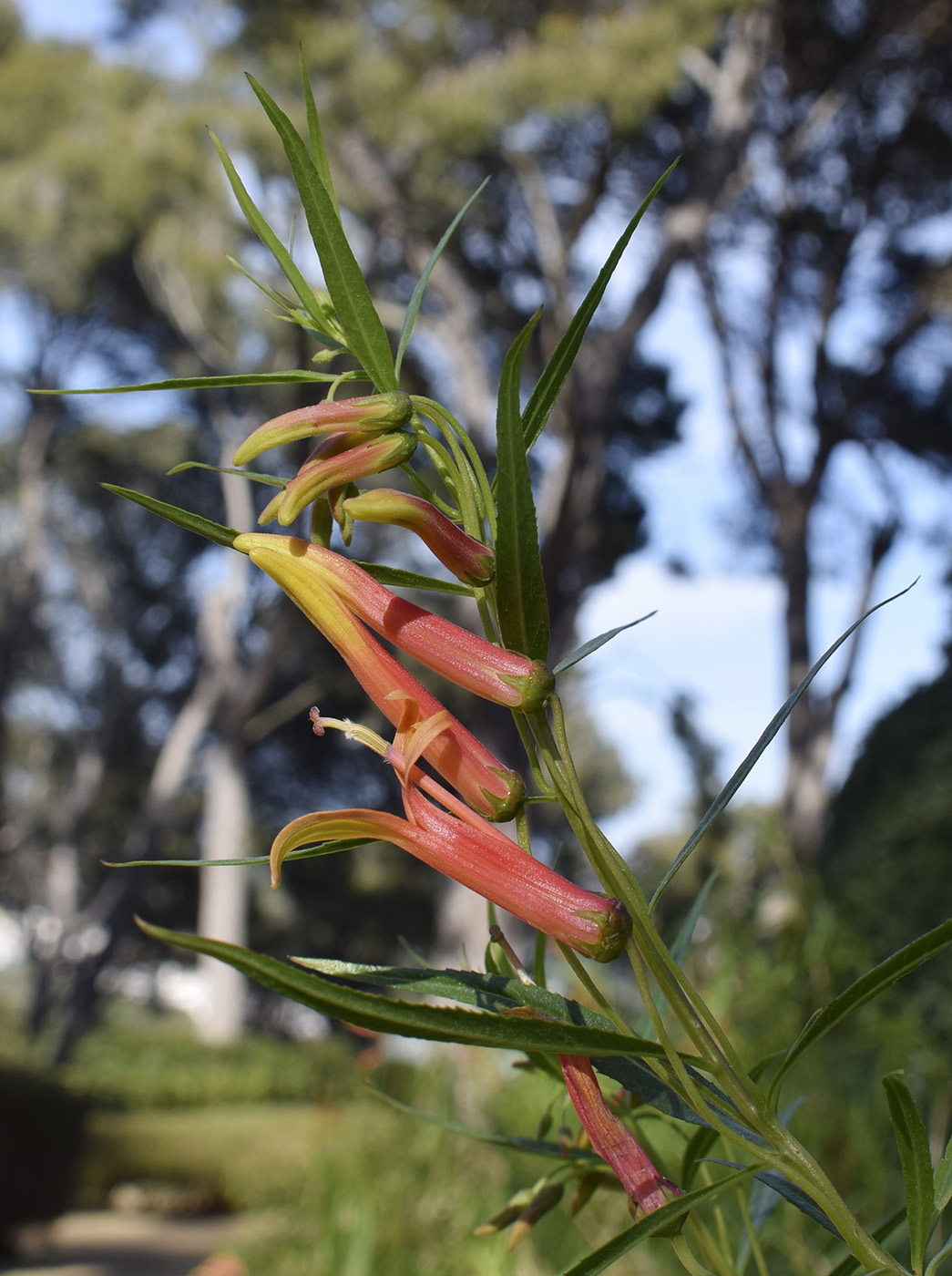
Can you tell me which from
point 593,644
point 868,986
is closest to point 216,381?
point 593,644

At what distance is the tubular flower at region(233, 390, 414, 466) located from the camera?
34cm

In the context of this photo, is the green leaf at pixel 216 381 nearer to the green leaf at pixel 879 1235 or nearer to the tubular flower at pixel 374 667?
the tubular flower at pixel 374 667

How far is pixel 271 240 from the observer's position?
396mm

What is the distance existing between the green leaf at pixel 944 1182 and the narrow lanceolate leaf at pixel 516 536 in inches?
8.5

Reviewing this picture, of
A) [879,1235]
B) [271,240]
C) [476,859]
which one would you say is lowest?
[879,1235]

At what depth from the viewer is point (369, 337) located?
1.16 feet

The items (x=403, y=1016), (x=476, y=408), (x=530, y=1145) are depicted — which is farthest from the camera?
(x=476, y=408)

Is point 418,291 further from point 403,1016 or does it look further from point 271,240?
point 403,1016

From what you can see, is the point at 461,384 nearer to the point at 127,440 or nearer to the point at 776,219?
the point at 776,219

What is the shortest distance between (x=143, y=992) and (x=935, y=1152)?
845 inches

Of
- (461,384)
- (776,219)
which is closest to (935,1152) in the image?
(461,384)

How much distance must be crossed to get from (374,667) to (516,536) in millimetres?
74

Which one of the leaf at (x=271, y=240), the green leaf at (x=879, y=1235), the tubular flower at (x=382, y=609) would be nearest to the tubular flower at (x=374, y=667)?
the tubular flower at (x=382, y=609)

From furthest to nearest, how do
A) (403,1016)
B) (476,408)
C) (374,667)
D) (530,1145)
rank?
1. (476,408)
2. (530,1145)
3. (374,667)
4. (403,1016)
